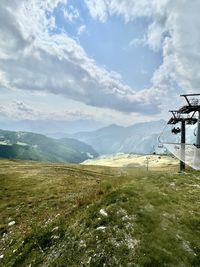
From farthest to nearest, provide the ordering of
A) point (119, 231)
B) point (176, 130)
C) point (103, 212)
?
point (176, 130), point (103, 212), point (119, 231)

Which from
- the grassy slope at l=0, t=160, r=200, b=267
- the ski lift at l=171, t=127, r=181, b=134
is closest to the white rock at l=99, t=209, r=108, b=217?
the grassy slope at l=0, t=160, r=200, b=267

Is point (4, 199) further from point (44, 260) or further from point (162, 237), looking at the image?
point (162, 237)

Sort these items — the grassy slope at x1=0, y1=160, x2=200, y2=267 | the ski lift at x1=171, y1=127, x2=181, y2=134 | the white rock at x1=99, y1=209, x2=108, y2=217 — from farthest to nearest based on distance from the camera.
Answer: the ski lift at x1=171, y1=127, x2=181, y2=134 → the white rock at x1=99, y1=209, x2=108, y2=217 → the grassy slope at x1=0, y1=160, x2=200, y2=267

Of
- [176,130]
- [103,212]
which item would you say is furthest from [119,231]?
[176,130]

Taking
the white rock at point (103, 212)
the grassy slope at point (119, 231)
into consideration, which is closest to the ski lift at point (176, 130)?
the grassy slope at point (119, 231)

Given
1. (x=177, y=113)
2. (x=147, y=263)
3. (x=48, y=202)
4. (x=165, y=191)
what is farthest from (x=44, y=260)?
(x=177, y=113)

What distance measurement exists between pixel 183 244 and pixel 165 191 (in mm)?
8008

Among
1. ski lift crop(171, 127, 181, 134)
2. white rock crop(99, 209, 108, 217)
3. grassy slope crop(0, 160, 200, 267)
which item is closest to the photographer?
grassy slope crop(0, 160, 200, 267)

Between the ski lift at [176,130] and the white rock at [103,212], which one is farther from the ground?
the ski lift at [176,130]

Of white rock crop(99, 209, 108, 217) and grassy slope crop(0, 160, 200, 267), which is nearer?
grassy slope crop(0, 160, 200, 267)

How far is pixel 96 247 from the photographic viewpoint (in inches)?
532

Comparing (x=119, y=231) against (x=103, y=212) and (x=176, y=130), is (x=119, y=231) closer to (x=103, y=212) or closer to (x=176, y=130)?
(x=103, y=212)

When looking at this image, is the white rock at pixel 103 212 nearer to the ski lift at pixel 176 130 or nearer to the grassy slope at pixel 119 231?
the grassy slope at pixel 119 231

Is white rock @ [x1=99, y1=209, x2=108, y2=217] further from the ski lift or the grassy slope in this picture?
the ski lift
